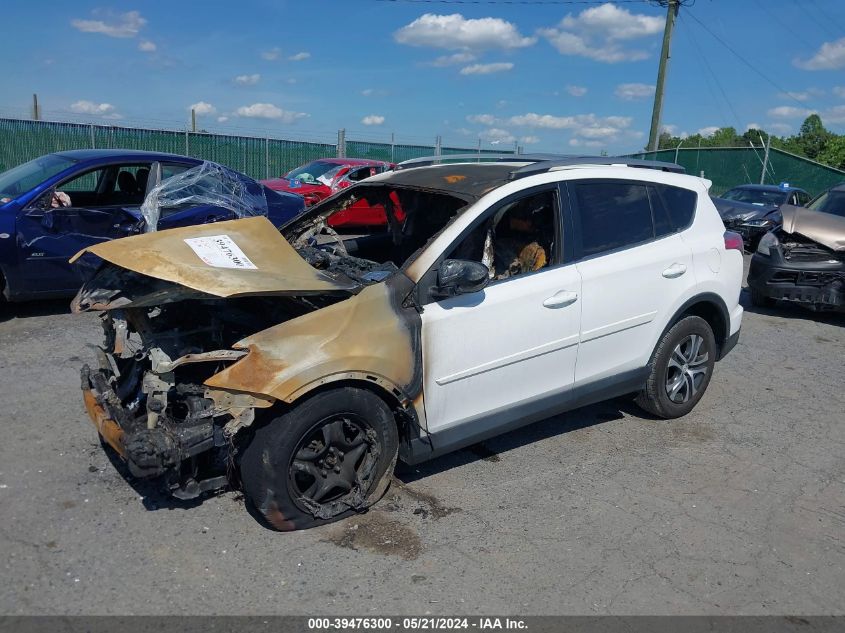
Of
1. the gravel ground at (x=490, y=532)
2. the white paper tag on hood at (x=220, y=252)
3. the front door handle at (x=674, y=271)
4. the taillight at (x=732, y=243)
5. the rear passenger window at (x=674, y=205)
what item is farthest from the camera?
the taillight at (x=732, y=243)

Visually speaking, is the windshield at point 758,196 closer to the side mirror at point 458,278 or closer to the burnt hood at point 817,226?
the burnt hood at point 817,226

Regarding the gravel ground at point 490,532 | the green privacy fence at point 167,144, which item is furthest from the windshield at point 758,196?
the gravel ground at point 490,532

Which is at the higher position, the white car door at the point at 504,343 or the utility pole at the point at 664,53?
the utility pole at the point at 664,53

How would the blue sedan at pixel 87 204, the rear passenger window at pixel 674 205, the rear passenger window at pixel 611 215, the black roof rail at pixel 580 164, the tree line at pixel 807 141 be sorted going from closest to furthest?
1. the black roof rail at pixel 580 164
2. the rear passenger window at pixel 611 215
3. the rear passenger window at pixel 674 205
4. the blue sedan at pixel 87 204
5. the tree line at pixel 807 141

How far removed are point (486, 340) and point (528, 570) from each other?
1214mm

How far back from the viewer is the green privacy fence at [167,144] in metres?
17.6

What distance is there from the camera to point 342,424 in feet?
12.0

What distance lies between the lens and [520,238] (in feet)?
15.4

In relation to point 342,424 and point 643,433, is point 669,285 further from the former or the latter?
point 342,424

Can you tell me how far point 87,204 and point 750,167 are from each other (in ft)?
76.1

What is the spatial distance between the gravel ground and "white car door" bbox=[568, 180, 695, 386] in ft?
2.34

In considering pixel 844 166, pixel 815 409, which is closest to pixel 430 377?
pixel 815 409

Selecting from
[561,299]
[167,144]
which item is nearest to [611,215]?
[561,299]

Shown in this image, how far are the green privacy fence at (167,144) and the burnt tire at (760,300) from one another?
14847mm
